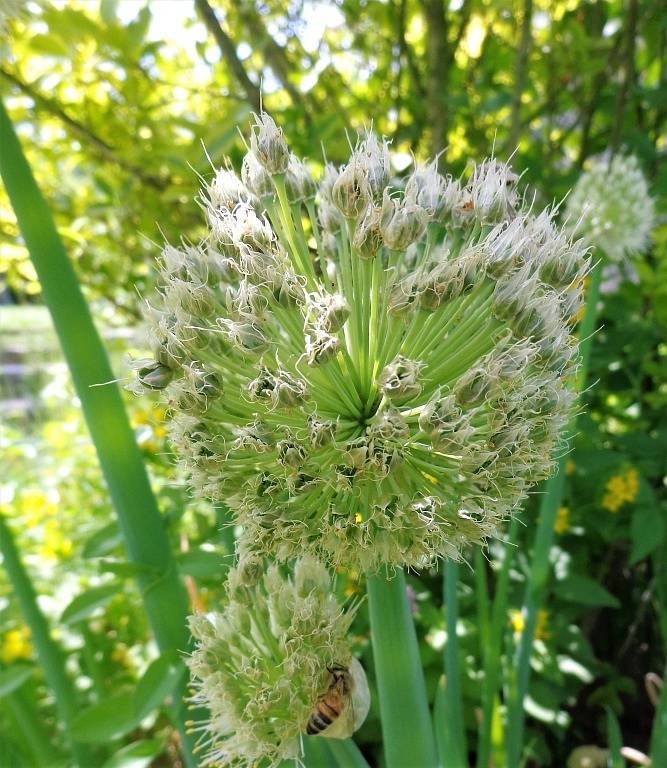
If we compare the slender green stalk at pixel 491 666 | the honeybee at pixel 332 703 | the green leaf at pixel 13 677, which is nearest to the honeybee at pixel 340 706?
the honeybee at pixel 332 703

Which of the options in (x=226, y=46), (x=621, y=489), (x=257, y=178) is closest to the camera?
(x=257, y=178)

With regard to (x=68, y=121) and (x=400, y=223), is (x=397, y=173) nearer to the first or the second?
(x=68, y=121)

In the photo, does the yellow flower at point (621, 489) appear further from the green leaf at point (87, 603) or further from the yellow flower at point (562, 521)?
the green leaf at point (87, 603)

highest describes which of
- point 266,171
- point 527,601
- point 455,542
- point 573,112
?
point 573,112

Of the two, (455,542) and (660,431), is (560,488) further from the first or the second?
(660,431)

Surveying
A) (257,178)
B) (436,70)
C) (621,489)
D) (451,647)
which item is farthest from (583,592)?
(436,70)

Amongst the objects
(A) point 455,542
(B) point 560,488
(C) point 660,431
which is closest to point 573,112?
(C) point 660,431

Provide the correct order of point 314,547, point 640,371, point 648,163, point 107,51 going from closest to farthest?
point 314,547, point 107,51, point 640,371, point 648,163
